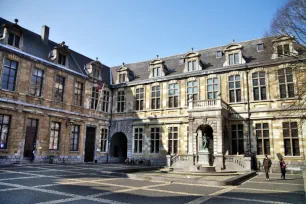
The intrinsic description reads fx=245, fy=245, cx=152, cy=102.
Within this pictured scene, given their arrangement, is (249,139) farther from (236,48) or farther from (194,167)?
(236,48)

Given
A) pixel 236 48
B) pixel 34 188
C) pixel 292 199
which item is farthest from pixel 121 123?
pixel 292 199

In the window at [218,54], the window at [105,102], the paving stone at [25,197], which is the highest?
the window at [218,54]

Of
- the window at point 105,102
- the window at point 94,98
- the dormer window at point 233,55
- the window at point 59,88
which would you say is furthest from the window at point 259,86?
Result: the window at point 59,88

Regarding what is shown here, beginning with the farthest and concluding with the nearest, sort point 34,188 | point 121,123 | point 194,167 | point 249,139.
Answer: point 121,123, point 249,139, point 194,167, point 34,188

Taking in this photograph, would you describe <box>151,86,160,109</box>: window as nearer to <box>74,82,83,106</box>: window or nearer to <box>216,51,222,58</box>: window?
<box>216,51,222,58</box>: window

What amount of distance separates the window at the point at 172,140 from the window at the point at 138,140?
3.39m

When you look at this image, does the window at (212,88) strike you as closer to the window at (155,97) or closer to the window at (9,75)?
the window at (155,97)

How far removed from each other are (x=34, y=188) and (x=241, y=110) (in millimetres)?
16903

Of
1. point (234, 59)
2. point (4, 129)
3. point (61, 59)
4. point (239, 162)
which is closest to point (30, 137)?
point (4, 129)

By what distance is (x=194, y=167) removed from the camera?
17438mm

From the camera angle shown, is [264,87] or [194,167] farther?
[264,87]

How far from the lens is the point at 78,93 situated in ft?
80.6

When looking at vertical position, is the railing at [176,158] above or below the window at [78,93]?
below

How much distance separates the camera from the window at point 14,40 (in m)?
19.2
